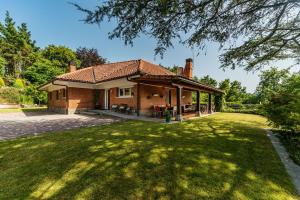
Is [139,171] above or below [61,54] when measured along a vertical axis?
below

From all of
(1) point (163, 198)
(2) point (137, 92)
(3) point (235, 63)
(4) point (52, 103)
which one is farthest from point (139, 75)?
(4) point (52, 103)

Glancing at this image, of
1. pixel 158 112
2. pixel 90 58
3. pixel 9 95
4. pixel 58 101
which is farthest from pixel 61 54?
pixel 158 112

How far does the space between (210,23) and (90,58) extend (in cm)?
3337

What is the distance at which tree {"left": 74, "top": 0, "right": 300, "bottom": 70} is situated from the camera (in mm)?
4941

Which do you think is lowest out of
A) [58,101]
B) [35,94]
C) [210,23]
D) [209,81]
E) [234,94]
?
[58,101]

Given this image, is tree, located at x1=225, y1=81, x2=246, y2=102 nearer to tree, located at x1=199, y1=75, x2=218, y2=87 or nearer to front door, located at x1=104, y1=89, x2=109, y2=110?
tree, located at x1=199, y1=75, x2=218, y2=87

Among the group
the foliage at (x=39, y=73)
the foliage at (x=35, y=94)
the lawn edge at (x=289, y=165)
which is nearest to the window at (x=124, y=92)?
the lawn edge at (x=289, y=165)

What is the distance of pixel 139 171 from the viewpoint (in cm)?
369

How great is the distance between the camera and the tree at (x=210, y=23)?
195 inches

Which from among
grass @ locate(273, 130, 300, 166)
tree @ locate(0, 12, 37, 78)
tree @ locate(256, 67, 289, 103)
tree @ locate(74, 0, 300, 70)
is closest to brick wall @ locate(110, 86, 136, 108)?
tree @ locate(74, 0, 300, 70)

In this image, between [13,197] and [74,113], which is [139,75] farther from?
[13,197]

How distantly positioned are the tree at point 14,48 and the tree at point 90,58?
11.9 metres

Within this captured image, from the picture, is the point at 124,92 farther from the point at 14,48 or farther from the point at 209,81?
the point at 14,48

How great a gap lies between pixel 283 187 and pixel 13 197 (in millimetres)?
4949
